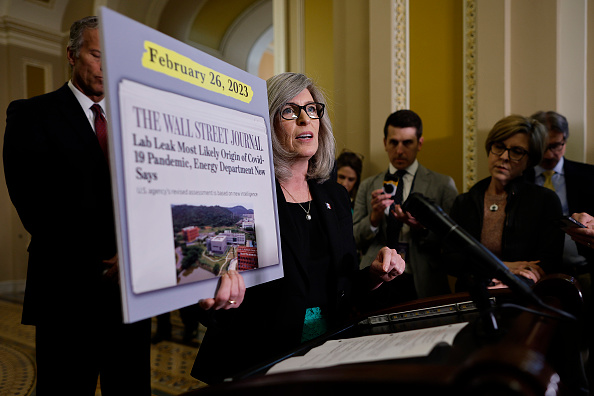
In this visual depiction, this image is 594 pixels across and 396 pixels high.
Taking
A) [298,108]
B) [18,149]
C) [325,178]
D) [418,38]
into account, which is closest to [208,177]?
[298,108]

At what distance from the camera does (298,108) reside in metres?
1.40

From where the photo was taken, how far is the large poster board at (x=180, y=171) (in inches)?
28.7

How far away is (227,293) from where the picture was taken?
35.4 inches

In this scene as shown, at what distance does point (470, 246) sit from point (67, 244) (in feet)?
4.32

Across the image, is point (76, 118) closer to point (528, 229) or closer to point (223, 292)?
point (223, 292)

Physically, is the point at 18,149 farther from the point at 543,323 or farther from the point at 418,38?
the point at 418,38

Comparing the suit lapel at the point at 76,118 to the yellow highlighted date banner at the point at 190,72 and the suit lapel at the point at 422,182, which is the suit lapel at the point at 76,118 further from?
the suit lapel at the point at 422,182

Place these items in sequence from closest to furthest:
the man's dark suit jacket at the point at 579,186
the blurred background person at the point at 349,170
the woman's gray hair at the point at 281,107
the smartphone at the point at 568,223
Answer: the woman's gray hair at the point at 281,107
the smartphone at the point at 568,223
the man's dark suit jacket at the point at 579,186
the blurred background person at the point at 349,170

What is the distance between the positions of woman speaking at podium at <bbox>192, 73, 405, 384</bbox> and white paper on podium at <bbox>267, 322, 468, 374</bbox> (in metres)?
0.34

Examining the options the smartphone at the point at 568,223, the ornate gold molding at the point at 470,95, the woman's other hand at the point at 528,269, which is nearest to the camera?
the smartphone at the point at 568,223

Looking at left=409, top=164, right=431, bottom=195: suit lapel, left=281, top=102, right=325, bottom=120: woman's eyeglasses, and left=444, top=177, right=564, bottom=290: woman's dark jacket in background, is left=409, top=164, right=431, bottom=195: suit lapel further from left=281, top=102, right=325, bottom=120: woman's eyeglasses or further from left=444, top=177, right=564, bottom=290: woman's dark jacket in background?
left=281, top=102, right=325, bottom=120: woman's eyeglasses

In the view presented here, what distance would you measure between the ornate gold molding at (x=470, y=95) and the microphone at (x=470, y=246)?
7.81ft

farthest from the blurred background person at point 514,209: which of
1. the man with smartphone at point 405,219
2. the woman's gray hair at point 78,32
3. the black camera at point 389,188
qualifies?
the woman's gray hair at point 78,32

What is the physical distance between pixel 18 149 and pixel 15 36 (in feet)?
23.6
